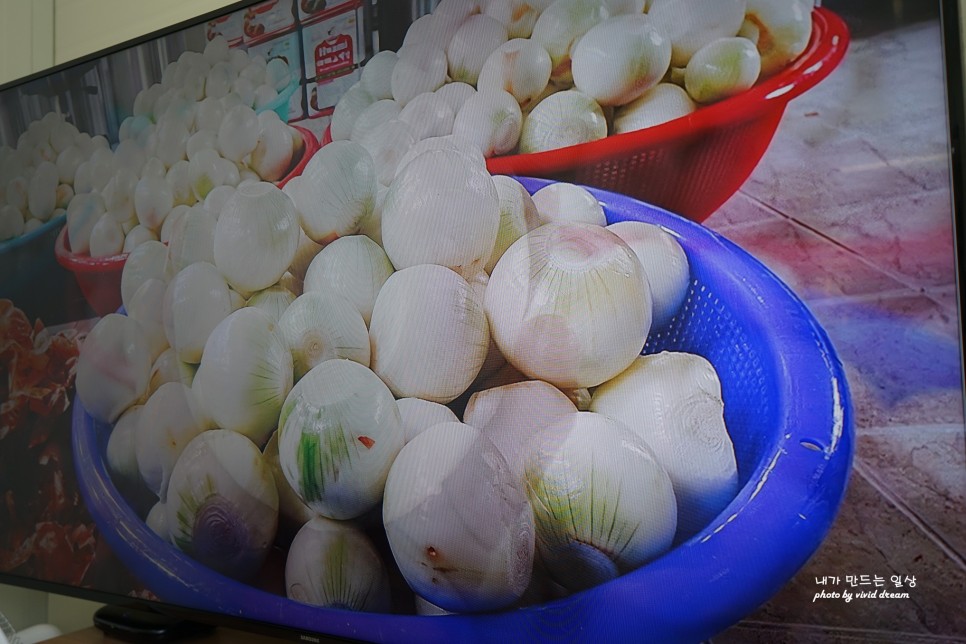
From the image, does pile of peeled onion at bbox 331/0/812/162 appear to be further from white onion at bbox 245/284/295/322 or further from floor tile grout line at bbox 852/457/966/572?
floor tile grout line at bbox 852/457/966/572

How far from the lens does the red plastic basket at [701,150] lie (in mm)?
1088

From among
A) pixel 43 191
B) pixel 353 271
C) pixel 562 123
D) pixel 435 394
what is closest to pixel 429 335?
pixel 435 394

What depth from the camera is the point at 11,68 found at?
2.20m

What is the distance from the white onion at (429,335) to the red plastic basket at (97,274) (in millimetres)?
777

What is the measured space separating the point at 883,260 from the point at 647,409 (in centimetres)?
37

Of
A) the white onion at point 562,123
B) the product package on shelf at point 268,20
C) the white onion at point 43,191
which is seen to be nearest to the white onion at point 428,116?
the white onion at point 562,123

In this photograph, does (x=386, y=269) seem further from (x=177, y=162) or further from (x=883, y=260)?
(x=883, y=260)

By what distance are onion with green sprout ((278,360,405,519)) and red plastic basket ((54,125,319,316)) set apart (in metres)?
0.65

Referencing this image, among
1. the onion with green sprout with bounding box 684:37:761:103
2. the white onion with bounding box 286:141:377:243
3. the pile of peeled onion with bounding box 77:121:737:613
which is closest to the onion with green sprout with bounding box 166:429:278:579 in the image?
the pile of peeled onion with bounding box 77:121:737:613

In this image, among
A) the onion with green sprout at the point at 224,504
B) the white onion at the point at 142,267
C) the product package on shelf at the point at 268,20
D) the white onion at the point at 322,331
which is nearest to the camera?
the white onion at the point at 322,331

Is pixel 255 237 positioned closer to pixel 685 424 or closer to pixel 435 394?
pixel 435 394

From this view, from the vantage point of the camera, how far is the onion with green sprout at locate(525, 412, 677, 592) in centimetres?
111

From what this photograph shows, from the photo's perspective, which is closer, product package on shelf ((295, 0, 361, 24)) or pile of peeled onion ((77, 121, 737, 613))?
pile of peeled onion ((77, 121, 737, 613))

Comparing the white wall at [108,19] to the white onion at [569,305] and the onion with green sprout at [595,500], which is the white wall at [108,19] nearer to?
the white onion at [569,305]
